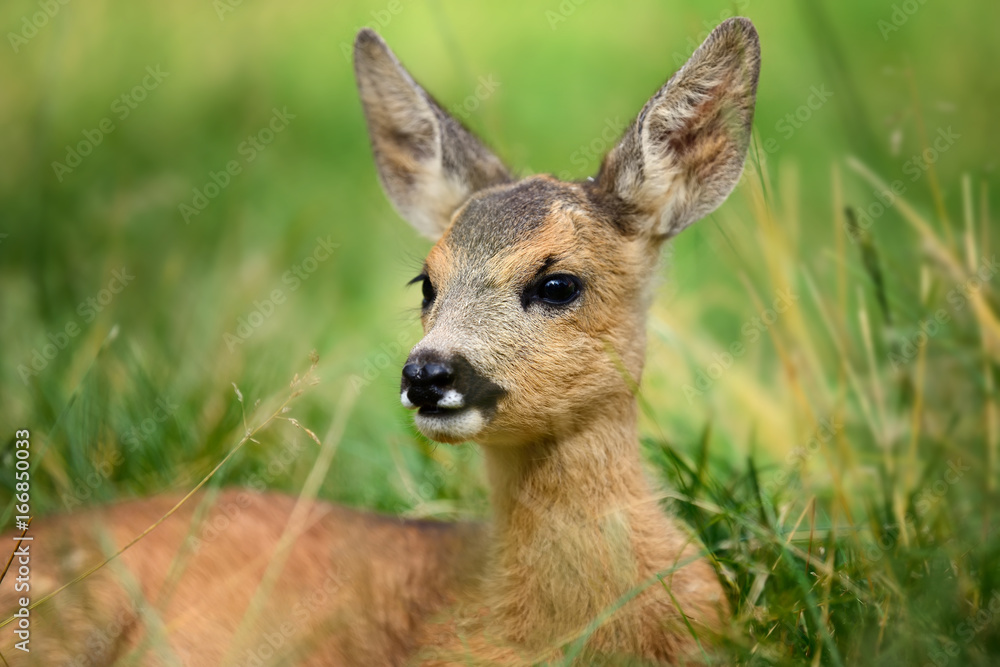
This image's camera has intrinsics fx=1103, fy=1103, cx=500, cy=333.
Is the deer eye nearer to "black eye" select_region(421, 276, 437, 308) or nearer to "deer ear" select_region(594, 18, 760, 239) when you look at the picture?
"black eye" select_region(421, 276, 437, 308)

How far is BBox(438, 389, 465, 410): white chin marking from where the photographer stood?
352 cm

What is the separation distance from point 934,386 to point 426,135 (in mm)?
2410

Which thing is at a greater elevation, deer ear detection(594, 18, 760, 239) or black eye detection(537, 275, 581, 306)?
deer ear detection(594, 18, 760, 239)

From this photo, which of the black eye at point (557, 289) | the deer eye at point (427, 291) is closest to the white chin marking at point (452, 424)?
the black eye at point (557, 289)

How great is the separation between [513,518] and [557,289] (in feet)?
2.78

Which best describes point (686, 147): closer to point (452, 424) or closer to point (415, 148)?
point (415, 148)

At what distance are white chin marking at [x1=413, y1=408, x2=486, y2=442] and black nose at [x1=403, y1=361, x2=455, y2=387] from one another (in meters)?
0.12

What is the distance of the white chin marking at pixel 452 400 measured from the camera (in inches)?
139

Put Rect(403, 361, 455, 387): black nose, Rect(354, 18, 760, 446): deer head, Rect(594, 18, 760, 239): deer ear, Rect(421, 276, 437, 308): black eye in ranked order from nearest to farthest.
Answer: Rect(403, 361, 455, 387): black nose, Rect(354, 18, 760, 446): deer head, Rect(594, 18, 760, 239): deer ear, Rect(421, 276, 437, 308): black eye

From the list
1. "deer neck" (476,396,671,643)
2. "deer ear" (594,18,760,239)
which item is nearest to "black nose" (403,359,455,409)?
"deer neck" (476,396,671,643)

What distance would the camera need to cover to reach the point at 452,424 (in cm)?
357

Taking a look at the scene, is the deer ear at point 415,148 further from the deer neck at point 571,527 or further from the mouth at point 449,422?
the mouth at point 449,422

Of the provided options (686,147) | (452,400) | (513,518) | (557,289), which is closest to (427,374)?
(452,400)

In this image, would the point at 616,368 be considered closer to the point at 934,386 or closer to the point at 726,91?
the point at 726,91
